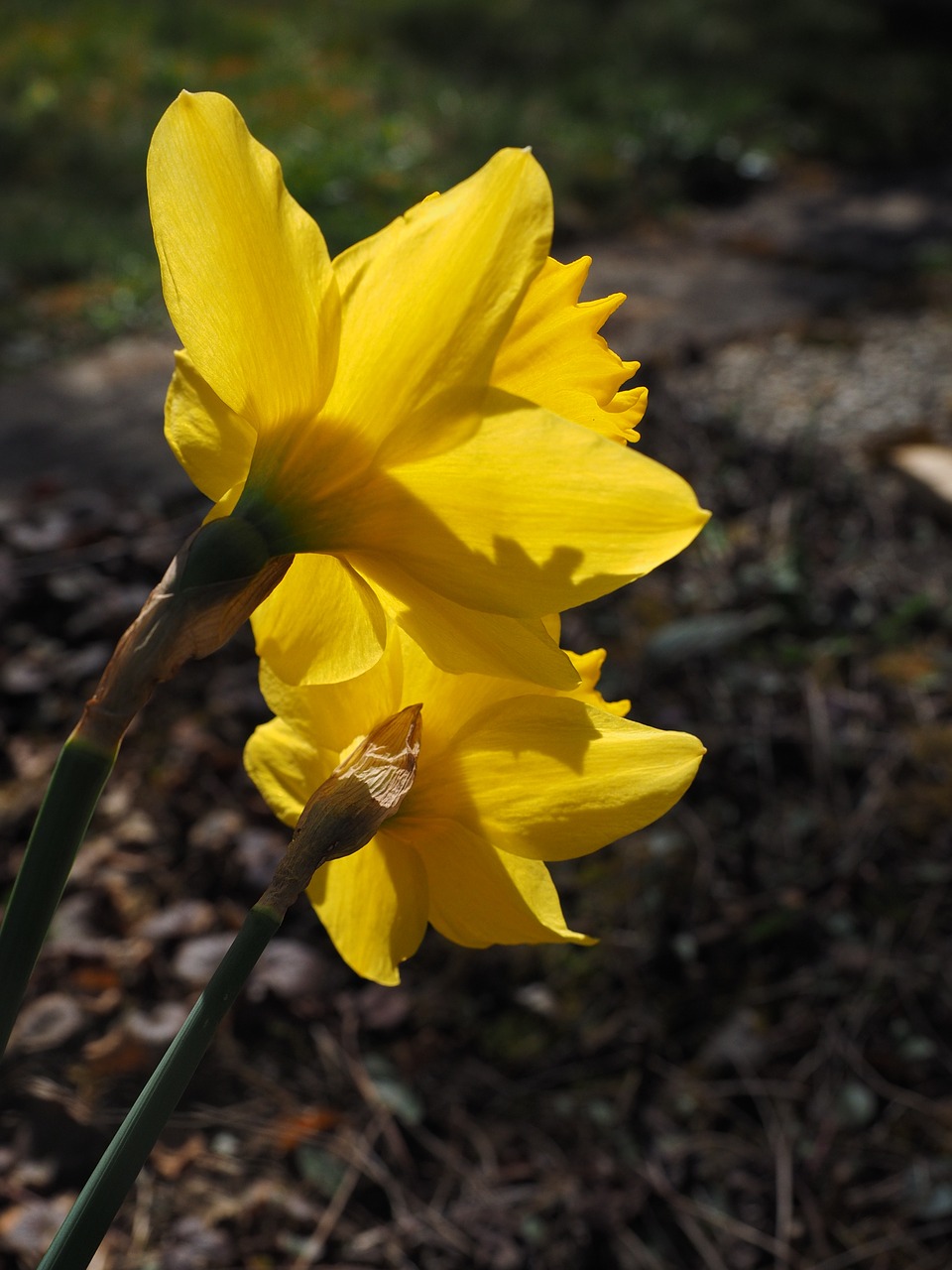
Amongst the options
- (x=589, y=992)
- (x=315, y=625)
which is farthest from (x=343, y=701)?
(x=589, y=992)

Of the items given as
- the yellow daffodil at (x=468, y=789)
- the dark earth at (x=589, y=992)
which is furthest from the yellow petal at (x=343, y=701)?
the dark earth at (x=589, y=992)

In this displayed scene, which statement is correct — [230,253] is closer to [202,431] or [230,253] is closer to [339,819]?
[202,431]

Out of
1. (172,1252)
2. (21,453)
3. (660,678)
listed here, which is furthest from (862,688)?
(21,453)

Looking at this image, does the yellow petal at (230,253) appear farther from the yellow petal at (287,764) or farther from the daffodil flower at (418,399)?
the yellow petal at (287,764)

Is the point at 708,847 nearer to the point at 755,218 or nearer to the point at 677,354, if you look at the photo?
the point at 677,354

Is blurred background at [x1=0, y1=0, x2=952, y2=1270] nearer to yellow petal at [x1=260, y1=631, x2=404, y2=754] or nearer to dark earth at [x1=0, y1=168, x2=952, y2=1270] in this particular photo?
dark earth at [x1=0, y1=168, x2=952, y2=1270]
